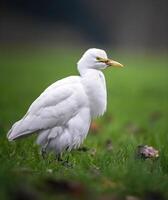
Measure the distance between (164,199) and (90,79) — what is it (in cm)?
208

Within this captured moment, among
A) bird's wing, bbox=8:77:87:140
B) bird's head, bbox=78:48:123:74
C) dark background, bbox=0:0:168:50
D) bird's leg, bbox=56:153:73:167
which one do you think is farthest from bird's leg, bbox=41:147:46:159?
dark background, bbox=0:0:168:50

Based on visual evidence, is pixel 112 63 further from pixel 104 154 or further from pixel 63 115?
pixel 104 154

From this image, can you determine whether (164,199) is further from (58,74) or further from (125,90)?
(58,74)

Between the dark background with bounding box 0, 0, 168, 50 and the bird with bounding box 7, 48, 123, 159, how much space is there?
29.9m

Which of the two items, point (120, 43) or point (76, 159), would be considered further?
point (120, 43)

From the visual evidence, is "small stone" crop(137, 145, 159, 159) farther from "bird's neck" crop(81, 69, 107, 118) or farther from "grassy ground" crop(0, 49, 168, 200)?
"bird's neck" crop(81, 69, 107, 118)

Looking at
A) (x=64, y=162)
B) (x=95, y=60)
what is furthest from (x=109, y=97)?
(x=64, y=162)

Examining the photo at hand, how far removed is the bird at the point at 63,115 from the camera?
745 cm

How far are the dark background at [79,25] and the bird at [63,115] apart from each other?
2987 cm

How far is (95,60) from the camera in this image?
7.75 meters

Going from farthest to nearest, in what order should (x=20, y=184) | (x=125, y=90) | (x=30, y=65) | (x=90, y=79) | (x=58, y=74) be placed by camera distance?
(x=30, y=65)
(x=58, y=74)
(x=125, y=90)
(x=90, y=79)
(x=20, y=184)

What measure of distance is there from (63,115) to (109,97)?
8586mm

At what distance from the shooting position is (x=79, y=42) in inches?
1516

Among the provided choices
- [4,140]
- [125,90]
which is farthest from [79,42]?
[4,140]
